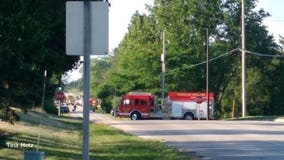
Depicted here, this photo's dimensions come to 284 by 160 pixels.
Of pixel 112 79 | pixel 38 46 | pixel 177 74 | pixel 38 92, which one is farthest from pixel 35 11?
pixel 112 79

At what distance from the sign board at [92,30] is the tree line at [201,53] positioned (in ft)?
237

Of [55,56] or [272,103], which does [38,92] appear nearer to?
[55,56]

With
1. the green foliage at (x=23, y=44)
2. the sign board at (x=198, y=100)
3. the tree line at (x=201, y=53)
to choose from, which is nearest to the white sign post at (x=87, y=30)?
the green foliage at (x=23, y=44)

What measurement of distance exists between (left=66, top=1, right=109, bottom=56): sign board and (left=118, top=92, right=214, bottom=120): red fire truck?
186 ft

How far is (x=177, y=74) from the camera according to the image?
265ft

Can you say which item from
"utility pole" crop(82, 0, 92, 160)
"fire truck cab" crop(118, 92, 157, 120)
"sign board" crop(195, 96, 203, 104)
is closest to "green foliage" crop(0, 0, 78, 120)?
"utility pole" crop(82, 0, 92, 160)

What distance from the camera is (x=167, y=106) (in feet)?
219

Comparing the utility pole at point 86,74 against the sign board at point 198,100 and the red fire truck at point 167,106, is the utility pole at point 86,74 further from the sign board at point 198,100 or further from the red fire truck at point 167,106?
the sign board at point 198,100

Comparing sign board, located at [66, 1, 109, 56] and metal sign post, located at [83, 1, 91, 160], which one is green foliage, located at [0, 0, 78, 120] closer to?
sign board, located at [66, 1, 109, 56]

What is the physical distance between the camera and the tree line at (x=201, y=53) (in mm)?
82125

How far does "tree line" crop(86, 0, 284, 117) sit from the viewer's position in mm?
82125

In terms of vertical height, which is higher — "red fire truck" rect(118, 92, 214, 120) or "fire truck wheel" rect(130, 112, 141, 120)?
"red fire truck" rect(118, 92, 214, 120)

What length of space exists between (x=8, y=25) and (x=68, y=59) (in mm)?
9833

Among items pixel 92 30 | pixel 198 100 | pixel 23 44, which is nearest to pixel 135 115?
pixel 198 100
